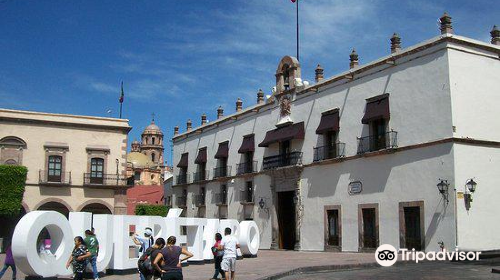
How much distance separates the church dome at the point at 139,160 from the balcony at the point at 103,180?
47000 millimetres

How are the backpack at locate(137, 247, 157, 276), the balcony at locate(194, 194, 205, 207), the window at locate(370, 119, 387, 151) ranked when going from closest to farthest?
the backpack at locate(137, 247, 157, 276)
the window at locate(370, 119, 387, 151)
the balcony at locate(194, 194, 205, 207)

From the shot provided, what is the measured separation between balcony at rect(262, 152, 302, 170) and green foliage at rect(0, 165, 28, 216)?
49.3 feet

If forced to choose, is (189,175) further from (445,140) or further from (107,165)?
(445,140)

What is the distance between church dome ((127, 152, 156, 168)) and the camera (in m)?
84.5

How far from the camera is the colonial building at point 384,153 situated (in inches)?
859

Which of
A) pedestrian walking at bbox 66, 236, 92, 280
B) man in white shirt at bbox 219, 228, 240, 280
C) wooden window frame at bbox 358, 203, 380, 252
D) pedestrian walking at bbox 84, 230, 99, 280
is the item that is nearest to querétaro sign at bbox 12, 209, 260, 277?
pedestrian walking at bbox 84, 230, 99, 280

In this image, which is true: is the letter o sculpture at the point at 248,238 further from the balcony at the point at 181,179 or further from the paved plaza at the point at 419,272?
the balcony at the point at 181,179

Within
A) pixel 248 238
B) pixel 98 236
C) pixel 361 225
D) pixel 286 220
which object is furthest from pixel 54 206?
pixel 98 236

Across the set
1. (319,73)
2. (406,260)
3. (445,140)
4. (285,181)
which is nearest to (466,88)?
(445,140)

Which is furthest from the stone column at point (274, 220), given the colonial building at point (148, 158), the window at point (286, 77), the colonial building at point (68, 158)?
the colonial building at point (148, 158)

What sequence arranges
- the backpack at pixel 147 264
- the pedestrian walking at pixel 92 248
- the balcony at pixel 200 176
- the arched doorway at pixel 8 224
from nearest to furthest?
the backpack at pixel 147 264 → the pedestrian walking at pixel 92 248 → the arched doorway at pixel 8 224 → the balcony at pixel 200 176

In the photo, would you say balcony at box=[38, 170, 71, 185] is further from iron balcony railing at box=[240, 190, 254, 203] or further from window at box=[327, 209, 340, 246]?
window at box=[327, 209, 340, 246]

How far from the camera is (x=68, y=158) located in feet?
119

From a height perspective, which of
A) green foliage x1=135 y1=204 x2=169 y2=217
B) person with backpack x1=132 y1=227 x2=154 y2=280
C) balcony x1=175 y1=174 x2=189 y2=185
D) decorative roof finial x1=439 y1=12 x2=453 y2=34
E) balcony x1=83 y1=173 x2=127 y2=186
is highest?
decorative roof finial x1=439 y1=12 x2=453 y2=34
